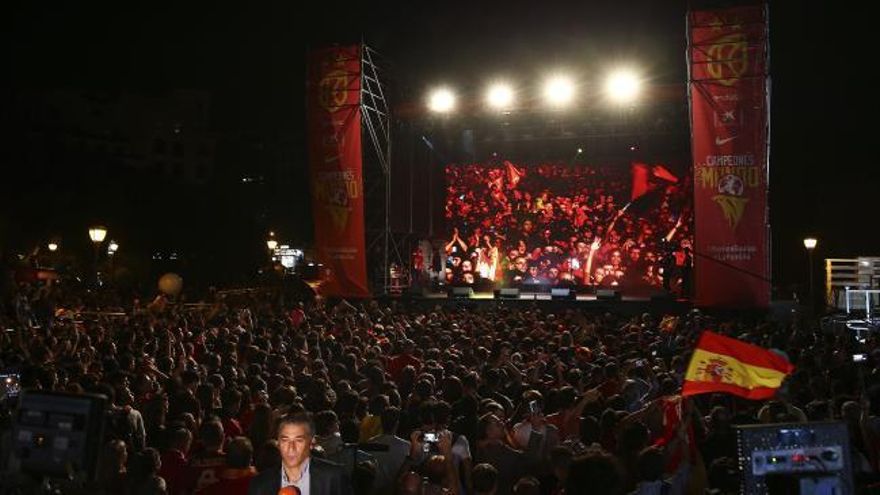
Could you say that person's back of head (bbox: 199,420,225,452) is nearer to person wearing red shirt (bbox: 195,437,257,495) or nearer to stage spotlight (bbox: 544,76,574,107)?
person wearing red shirt (bbox: 195,437,257,495)

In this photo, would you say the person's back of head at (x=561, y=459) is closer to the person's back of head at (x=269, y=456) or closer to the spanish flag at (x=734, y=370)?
the spanish flag at (x=734, y=370)

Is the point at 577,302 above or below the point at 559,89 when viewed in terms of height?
below

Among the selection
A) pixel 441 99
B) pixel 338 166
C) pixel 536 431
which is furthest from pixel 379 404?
pixel 441 99

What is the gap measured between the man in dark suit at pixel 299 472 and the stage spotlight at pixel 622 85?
718 inches

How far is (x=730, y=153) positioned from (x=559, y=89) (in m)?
5.00

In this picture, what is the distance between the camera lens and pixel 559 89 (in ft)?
69.6

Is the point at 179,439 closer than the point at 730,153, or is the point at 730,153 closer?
the point at 179,439

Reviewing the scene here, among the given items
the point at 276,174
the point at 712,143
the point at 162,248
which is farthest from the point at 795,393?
the point at 276,174

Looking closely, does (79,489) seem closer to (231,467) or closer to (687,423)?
(231,467)

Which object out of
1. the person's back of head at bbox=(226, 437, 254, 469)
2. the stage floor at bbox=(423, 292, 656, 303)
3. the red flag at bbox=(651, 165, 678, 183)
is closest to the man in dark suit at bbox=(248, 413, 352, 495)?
the person's back of head at bbox=(226, 437, 254, 469)

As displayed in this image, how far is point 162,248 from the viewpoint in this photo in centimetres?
4022

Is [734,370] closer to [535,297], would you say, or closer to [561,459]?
[561,459]

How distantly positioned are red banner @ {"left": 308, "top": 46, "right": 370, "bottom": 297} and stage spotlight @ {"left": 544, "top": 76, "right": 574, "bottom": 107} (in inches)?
197

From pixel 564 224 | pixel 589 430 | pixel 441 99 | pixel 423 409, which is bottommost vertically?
pixel 589 430
